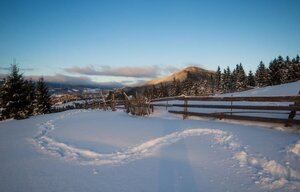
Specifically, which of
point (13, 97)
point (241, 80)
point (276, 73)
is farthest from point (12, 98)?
point (241, 80)

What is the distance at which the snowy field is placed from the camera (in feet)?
17.7

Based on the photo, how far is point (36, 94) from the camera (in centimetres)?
4809

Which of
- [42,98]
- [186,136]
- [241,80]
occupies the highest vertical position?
[241,80]

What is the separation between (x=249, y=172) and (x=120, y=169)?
3360 mm

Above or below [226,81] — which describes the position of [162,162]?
below

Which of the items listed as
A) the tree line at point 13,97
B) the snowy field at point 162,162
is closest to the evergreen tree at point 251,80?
the tree line at point 13,97

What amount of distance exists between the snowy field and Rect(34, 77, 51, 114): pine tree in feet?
132

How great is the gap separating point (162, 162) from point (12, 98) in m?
32.5

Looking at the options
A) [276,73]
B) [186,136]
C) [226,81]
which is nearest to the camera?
[186,136]

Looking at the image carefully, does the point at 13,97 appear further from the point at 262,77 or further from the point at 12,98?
the point at 262,77

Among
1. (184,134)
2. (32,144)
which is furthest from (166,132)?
(32,144)

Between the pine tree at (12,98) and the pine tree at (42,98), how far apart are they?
13.8 m

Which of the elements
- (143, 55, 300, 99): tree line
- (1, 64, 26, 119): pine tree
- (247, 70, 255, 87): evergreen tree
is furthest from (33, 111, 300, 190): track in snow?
(247, 70, 255, 87): evergreen tree

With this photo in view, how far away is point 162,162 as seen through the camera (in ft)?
22.6
